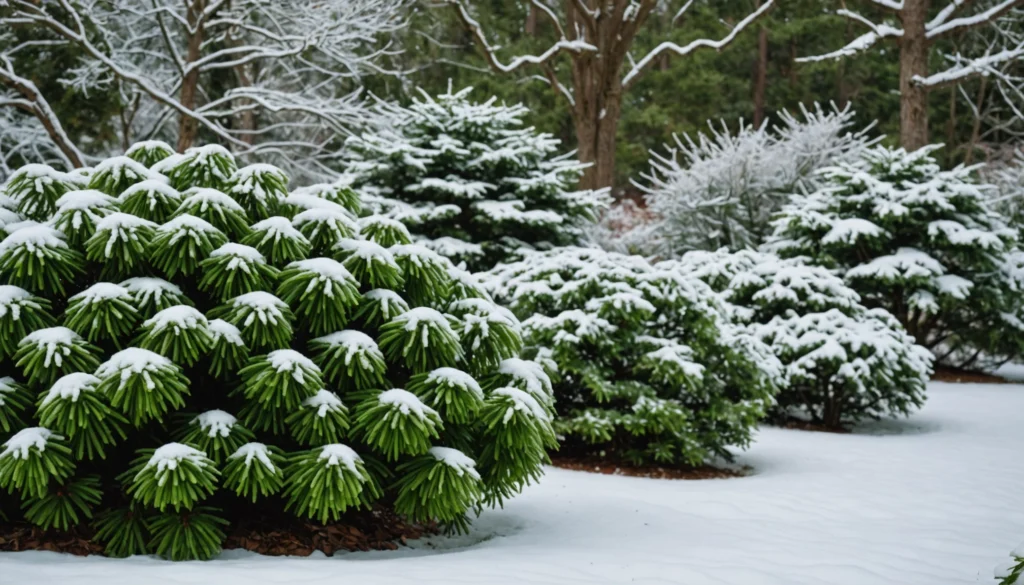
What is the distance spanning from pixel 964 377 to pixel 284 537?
12319 millimetres

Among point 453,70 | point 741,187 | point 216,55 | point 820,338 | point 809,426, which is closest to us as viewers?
point 820,338

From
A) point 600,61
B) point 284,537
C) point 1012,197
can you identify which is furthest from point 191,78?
point 1012,197

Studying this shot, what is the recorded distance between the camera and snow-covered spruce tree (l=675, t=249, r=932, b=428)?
8.28 meters

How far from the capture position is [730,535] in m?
4.55

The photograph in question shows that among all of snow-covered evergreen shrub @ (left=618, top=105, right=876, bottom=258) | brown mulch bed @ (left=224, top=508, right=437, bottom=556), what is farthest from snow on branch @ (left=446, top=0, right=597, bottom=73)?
brown mulch bed @ (left=224, top=508, right=437, bottom=556)

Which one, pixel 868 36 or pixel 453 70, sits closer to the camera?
pixel 868 36

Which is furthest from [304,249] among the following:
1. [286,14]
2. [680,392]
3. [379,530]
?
[286,14]

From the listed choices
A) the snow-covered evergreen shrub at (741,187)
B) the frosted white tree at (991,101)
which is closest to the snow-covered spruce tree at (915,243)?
the snow-covered evergreen shrub at (741,187)

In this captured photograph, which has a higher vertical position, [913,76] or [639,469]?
[913,76]

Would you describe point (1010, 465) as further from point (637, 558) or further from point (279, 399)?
point (279, 399)

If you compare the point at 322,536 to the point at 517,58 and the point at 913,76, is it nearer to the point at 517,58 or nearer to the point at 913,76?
the point at 517,58

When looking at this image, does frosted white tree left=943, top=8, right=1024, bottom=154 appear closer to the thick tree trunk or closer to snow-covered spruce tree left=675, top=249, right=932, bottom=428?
the thick tree trunk

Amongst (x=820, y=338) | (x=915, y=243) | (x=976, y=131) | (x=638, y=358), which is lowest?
(x=638, y=358)

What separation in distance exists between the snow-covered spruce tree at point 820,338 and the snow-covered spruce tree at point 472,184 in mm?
1764
